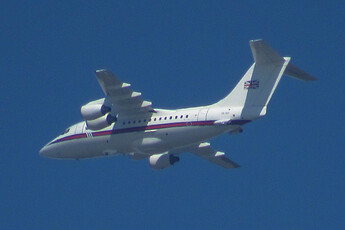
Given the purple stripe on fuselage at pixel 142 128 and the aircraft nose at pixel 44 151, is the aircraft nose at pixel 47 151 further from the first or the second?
the purple stripe on fuselage at pixel 142 128

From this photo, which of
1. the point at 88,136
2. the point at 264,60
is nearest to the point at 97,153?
the point at 88,136

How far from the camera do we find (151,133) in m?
48.0

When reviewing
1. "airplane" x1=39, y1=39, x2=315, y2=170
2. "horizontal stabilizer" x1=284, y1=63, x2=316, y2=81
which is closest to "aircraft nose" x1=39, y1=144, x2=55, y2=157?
"airplane" x1=39, y1=39, x2=315, y2=170

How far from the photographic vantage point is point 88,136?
165 feet

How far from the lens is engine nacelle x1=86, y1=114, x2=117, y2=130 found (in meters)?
48.6

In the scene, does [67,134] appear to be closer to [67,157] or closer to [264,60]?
[67,157]

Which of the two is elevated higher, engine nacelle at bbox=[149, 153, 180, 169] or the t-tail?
the t-tail

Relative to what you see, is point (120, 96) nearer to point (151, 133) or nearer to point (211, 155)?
point (151, 133)

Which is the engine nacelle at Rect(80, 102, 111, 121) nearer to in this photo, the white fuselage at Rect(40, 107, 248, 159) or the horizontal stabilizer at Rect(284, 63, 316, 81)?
the white fuselage at Rect(40, 107, 248, 159)

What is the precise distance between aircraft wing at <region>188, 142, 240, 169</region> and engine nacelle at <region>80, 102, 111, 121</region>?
17.8 ft

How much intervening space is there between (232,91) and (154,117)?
380 centimetres

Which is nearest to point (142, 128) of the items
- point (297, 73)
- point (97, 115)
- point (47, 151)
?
point (97, 115)

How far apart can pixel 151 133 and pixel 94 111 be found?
2.53 m

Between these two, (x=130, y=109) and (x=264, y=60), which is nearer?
(x=264, y=60)
